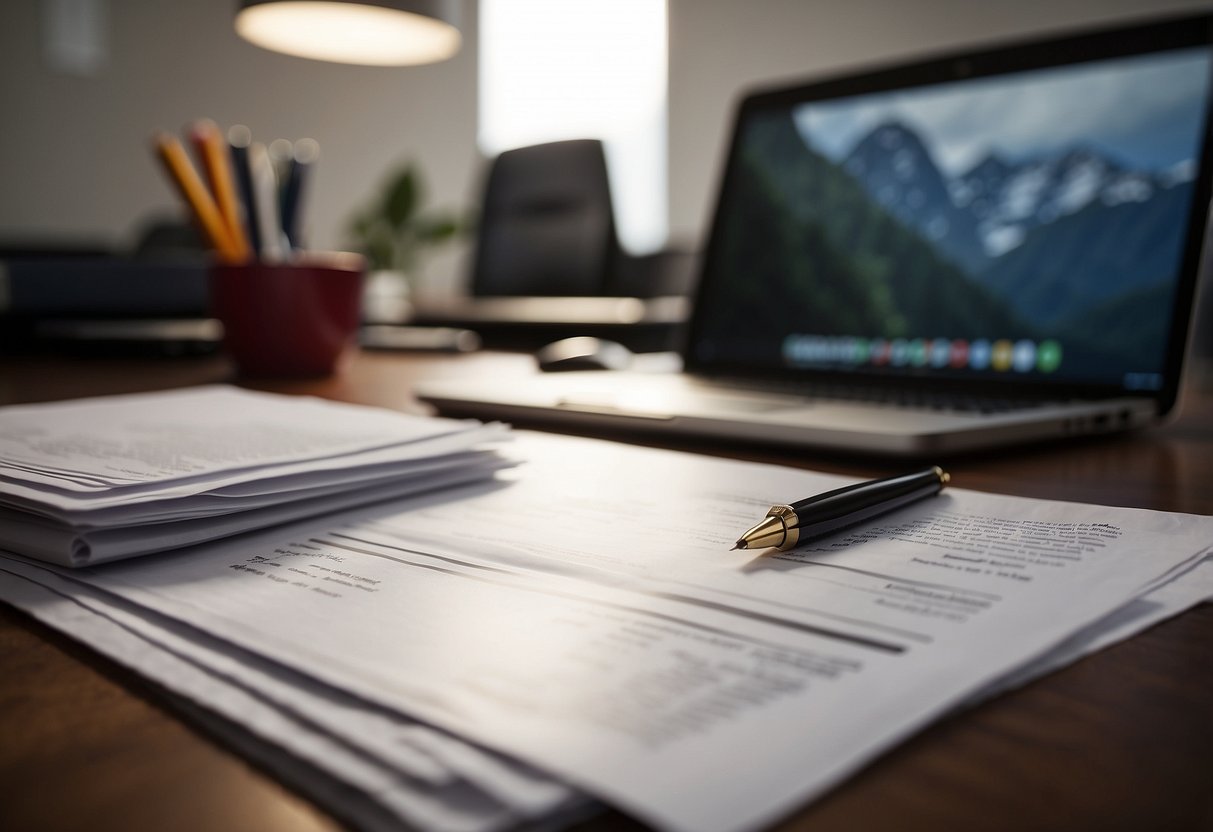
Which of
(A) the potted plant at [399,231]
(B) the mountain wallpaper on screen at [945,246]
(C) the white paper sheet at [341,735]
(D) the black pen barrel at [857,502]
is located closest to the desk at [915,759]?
(C) the white paper sheet at [341,735]

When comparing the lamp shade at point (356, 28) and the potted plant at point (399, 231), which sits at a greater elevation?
the lamp shade at point (356, 28)

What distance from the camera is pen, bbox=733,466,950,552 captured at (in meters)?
0.33

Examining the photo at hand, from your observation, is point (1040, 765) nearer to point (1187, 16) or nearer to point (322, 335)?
point (1187, 16)

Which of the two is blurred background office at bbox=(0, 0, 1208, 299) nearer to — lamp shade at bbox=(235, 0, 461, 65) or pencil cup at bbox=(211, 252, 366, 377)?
lamp shade at bbox=(235, 0, 461, 65)

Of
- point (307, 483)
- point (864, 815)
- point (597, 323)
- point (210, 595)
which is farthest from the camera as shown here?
point (597, 323)

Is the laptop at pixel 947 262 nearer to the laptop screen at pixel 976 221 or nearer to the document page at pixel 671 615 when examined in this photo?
the laptop screen at pixel 976 221

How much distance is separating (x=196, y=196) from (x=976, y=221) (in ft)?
2.45

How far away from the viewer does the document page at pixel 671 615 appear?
0.20 meters

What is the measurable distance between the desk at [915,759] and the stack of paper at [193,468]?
45mm

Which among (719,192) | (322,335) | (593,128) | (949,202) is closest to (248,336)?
(322,335)

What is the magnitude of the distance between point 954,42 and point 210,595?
13.0 feet

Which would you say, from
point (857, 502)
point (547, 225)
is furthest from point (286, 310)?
point (547, 225)

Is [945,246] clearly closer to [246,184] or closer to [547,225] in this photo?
[246,184]

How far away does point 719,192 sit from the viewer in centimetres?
96
